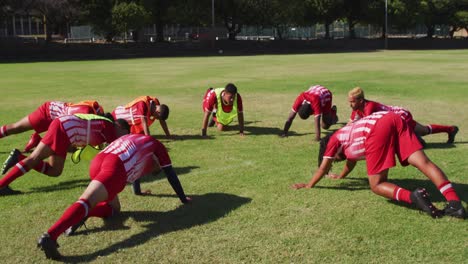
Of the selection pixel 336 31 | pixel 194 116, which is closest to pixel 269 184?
pixel 194 116

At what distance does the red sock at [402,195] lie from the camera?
6.05 meters

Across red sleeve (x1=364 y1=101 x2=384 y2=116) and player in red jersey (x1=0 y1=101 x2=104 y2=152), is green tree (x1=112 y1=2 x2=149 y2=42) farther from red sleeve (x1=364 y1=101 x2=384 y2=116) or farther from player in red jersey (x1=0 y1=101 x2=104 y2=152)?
red sleeve (x1=364 y1=101 x2=384 y2=116)

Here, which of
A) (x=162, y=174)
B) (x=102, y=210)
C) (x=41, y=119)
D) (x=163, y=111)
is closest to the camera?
(x=102, y=210)

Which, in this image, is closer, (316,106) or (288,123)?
(316,106)

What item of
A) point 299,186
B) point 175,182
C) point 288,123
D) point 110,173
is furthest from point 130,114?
point 110,173

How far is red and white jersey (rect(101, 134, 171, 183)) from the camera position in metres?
5.75

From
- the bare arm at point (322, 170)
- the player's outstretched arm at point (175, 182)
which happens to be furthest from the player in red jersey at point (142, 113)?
the bare arm at point (322, 170)

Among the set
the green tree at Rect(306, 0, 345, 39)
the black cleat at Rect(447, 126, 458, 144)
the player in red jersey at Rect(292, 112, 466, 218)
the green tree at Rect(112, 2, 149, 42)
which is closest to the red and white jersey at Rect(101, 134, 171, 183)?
the player in red jersey at Rect(292, 112, 466, 218)

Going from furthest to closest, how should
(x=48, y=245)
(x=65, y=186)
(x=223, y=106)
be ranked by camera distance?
1. (x=223, y=106)
2. (x=65, y=186)
3. (x=48, y=245)

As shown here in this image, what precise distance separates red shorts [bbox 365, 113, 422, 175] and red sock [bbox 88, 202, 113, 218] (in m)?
3.24

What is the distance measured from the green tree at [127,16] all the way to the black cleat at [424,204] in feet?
163

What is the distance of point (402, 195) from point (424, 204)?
0.29m

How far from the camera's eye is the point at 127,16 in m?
52.2

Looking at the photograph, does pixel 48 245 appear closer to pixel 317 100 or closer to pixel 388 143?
pixel 388 143
